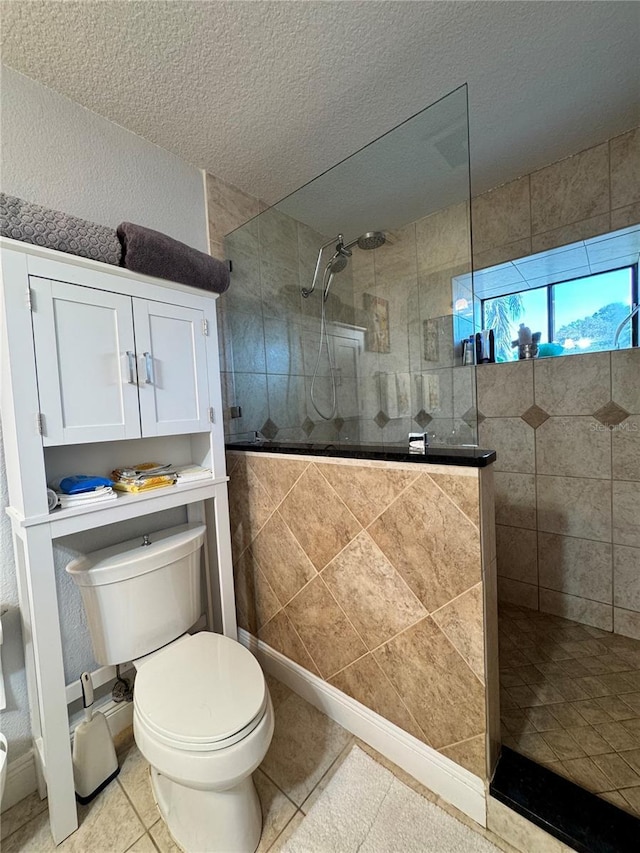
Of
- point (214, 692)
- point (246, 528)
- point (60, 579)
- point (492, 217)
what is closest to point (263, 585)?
point (246, 528)

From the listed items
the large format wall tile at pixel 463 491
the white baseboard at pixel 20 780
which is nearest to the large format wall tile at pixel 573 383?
the large format wall tile at pixel 463 491

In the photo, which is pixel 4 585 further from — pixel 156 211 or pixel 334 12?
pixel 334 12

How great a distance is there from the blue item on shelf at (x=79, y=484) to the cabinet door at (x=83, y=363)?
0.15 metres

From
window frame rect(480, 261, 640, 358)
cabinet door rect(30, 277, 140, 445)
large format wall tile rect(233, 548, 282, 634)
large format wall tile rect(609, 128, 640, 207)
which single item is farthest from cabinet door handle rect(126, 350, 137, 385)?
large format wall tile rect(609, 128, 640, 207)

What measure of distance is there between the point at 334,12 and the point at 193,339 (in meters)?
1.08

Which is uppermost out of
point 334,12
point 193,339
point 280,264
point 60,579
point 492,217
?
point 334,12

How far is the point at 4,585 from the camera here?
1.09m

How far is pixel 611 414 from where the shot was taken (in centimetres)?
159

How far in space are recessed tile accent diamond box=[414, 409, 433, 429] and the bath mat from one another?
1.23m

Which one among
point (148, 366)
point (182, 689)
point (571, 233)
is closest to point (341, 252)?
point (571, 233)

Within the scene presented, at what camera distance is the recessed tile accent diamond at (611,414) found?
156cm

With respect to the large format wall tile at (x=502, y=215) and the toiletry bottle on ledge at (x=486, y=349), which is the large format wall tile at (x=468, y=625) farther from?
the large format wall tile at (x=502, y=215)

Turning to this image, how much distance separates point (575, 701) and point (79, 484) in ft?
6.31

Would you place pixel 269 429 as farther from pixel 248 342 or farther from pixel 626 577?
pixel 626 577
